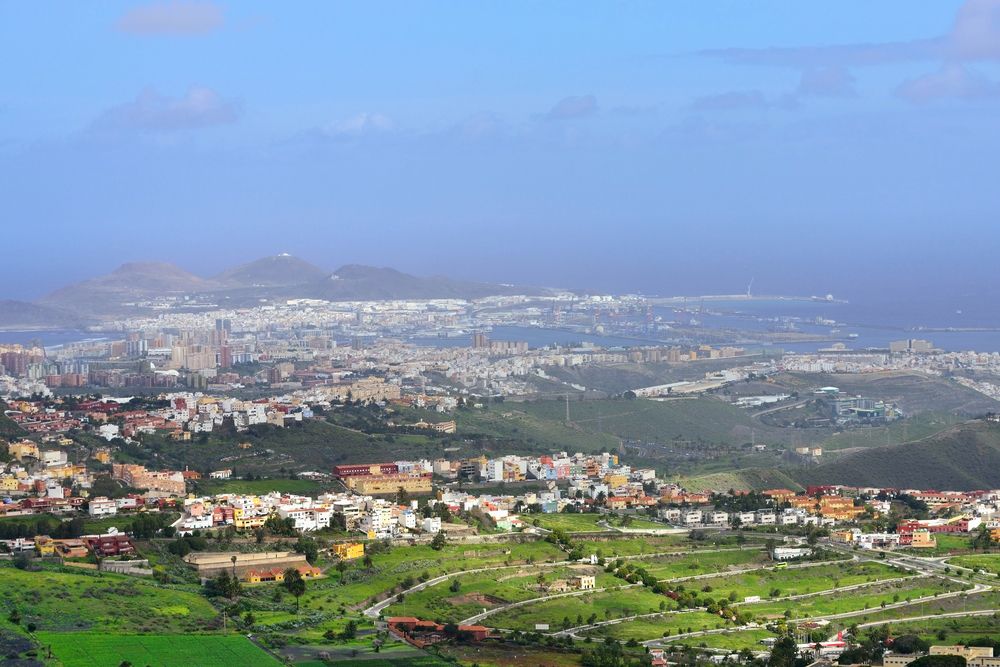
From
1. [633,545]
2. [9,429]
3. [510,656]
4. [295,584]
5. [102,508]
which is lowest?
[510,656]

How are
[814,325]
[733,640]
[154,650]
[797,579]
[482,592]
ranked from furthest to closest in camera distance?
[814,325], [797,579], [482,592], [733,640], [154,650]

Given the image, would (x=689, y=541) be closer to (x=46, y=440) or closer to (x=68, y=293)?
(x=46, y=440)

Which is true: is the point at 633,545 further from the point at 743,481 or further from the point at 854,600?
the point at 743,481

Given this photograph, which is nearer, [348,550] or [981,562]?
[348,550]

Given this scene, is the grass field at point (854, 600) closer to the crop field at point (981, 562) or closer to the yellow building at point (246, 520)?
the crop field at point (981, 562)

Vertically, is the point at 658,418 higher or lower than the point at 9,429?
lower

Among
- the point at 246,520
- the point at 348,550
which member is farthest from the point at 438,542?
the point at 246,520

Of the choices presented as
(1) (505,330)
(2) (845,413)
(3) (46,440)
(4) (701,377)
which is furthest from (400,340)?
(3) (46,440)

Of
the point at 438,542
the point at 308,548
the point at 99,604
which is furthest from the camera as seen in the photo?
the point at 438,542
